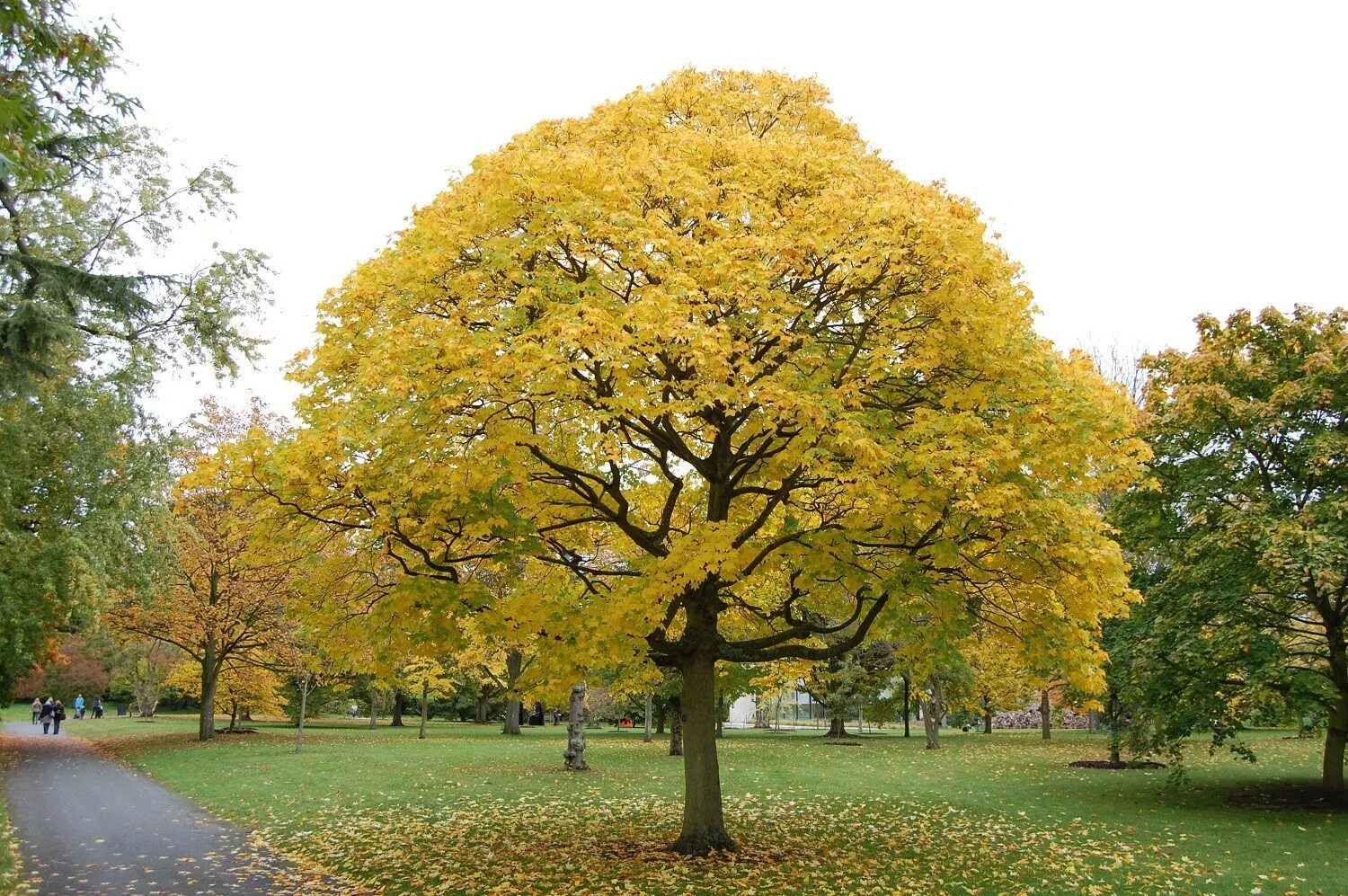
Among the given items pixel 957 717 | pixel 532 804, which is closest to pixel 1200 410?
pixel 532 804

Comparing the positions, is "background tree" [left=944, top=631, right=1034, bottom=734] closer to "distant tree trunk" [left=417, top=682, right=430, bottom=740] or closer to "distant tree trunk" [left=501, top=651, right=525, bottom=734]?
"distant tree trunk" [left=501, top=651, right=525, bottom=734]

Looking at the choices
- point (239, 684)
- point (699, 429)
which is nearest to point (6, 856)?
point (699, 429)

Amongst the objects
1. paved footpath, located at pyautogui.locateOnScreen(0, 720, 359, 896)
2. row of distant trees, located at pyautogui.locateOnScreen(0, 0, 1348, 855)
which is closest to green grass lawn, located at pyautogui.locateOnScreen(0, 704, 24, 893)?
paved footpath, located at pyautogui.locateOnScreen(0, 720, 359, 896)

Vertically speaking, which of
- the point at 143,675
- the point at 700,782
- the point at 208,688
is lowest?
the point at 143,675

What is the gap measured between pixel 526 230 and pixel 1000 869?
9.72 meters

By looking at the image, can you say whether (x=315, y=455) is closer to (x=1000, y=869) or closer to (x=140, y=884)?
(x=140, y=884)

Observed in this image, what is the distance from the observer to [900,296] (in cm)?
971

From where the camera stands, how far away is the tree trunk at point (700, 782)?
1112 centimetres

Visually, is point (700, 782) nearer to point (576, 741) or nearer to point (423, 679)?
point (576, 741)

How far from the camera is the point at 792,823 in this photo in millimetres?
13844

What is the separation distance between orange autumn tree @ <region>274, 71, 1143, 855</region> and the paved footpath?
4386 millimetres

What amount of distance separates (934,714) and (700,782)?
2545 centimetres

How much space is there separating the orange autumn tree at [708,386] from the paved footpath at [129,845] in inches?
173

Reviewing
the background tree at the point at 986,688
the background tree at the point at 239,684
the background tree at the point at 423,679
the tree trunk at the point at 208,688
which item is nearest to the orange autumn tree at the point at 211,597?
the tree trunk at the point at 208,688
